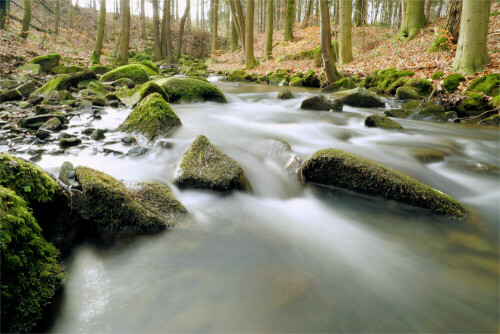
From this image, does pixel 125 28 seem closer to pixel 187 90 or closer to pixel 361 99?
pixel 187 90

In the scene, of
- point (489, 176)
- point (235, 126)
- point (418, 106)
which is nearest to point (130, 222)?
point (235, 126)

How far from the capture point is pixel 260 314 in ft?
6.84

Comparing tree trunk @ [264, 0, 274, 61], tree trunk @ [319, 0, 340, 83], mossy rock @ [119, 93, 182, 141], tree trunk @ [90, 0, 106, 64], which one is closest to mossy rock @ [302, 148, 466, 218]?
mossy rock @ [119, 93, 182, 141]

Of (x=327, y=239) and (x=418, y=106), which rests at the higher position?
(x=418, y=106)

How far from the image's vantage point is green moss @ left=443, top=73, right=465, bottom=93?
8406 mm

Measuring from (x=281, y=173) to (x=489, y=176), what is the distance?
3202mm

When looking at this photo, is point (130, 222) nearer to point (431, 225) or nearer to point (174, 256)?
point (174, 256)

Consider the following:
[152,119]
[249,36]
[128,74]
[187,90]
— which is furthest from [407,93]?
[249,36]

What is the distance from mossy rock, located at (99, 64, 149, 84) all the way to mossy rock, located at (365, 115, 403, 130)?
31.8 ft

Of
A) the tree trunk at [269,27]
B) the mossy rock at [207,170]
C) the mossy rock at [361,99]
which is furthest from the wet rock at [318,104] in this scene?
the tree trunk at [269,27]

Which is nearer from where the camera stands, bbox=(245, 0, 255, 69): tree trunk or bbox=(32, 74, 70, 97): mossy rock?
bbox=(32, 74, 70, 97): mossy rock

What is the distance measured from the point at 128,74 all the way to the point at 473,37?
12.2 meters

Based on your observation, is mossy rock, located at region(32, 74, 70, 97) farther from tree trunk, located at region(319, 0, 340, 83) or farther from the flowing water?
tree trunk, located at region(319, 0, 340, 83)

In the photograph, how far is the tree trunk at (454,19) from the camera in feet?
40.5
